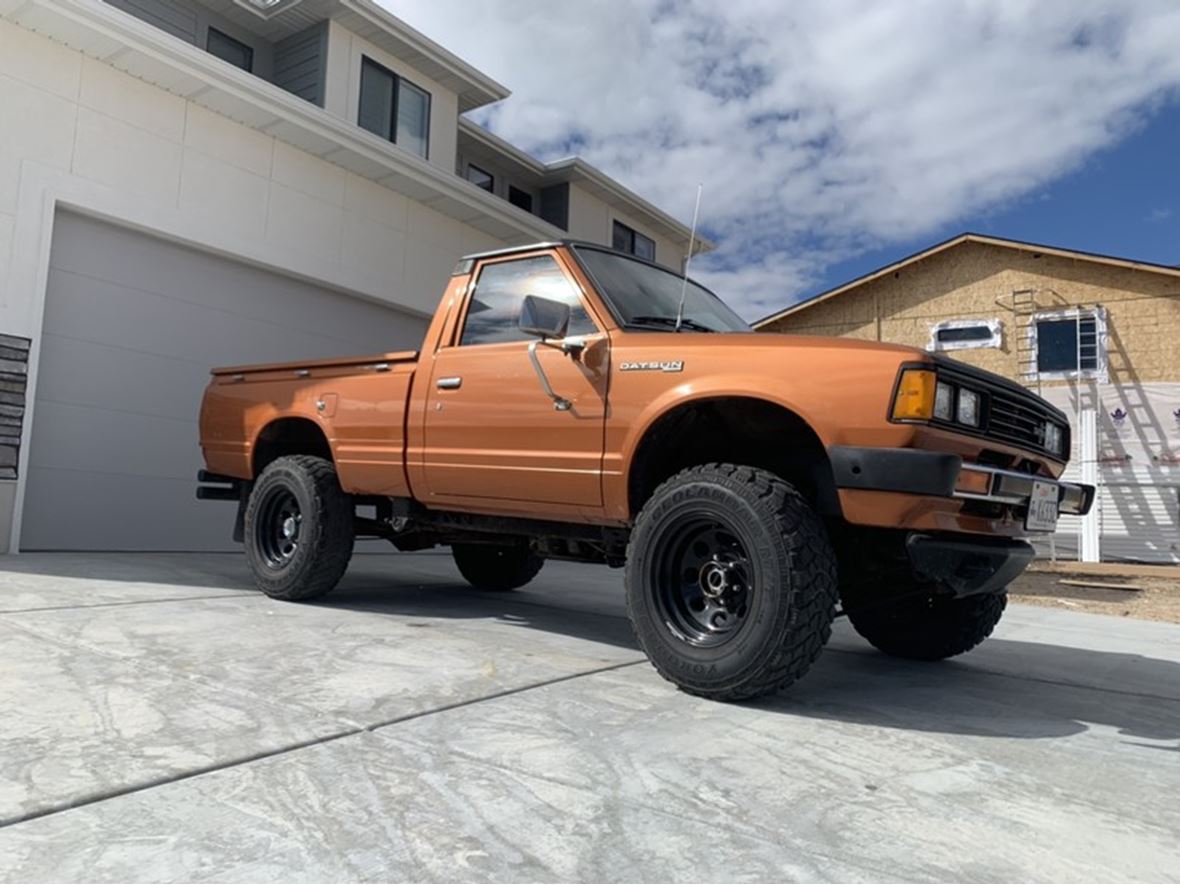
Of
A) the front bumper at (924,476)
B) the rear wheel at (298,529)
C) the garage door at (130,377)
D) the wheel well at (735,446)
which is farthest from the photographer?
the garage door at (130,377)

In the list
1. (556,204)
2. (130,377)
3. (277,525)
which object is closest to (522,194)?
(556,204)

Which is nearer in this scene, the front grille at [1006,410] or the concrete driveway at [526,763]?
the concrete driveway at [526,763]

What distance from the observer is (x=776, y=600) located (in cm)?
290

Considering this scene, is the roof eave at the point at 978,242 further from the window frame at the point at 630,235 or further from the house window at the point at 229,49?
the house window at the point at 229,49

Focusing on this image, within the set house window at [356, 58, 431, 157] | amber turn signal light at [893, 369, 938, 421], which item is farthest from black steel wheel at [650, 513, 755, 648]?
house window at [356, 58, 431, 157]

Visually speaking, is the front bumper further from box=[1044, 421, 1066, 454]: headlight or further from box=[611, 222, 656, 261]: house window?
box=[611, 222, 656, 261]: house window

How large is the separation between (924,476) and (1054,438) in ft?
4.33

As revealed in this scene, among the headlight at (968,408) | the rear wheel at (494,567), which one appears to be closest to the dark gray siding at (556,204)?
the rear wheel at (494,567)

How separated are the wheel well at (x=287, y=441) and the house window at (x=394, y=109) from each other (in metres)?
7.73

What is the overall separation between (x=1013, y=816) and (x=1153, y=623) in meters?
6.30

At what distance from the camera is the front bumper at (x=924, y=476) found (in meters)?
2.80

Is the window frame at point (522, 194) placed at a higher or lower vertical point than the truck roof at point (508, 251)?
higher

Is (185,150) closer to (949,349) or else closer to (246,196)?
(246,196)

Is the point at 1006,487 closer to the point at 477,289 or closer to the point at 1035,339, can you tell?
the point at 477,289
